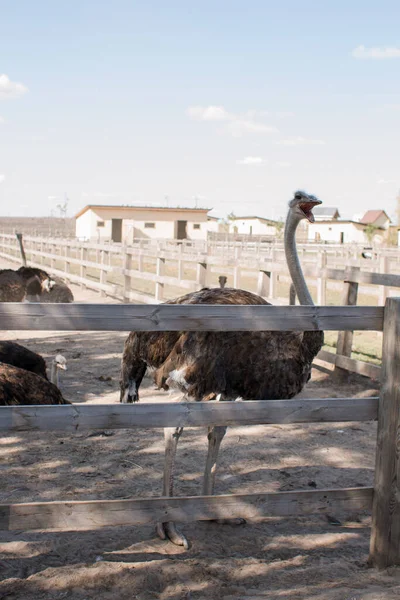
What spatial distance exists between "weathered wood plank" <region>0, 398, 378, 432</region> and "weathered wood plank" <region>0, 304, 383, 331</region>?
0.32 m

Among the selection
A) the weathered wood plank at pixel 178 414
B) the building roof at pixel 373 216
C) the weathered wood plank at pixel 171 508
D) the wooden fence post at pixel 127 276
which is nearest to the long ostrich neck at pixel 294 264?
the weathered wood plank at pixel 178 414

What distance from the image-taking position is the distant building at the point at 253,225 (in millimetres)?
87850

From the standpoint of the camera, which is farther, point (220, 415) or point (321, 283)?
point (321, 283)

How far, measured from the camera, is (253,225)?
91500 millimetres

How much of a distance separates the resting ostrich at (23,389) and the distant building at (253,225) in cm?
8211

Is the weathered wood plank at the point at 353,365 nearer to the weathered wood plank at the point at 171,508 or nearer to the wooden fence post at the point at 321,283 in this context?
the wooden fence post at the point at 321,283

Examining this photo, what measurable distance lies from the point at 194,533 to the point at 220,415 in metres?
1.08

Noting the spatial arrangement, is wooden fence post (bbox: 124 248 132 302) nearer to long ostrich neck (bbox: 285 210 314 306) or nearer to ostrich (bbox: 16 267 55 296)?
ostrich (bbox: 16 267 55 296)

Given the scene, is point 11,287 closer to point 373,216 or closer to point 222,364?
point 222,364

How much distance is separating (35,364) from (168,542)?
2.89 m

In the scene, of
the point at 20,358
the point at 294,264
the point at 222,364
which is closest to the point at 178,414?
the point at 222,364

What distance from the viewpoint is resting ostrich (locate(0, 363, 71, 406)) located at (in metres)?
4.76

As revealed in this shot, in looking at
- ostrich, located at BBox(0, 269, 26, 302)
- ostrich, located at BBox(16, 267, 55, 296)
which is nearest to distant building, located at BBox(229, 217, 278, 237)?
ostrich, located at BBox(16, 267, 55, 296)

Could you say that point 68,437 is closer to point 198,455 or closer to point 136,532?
point 198,455
